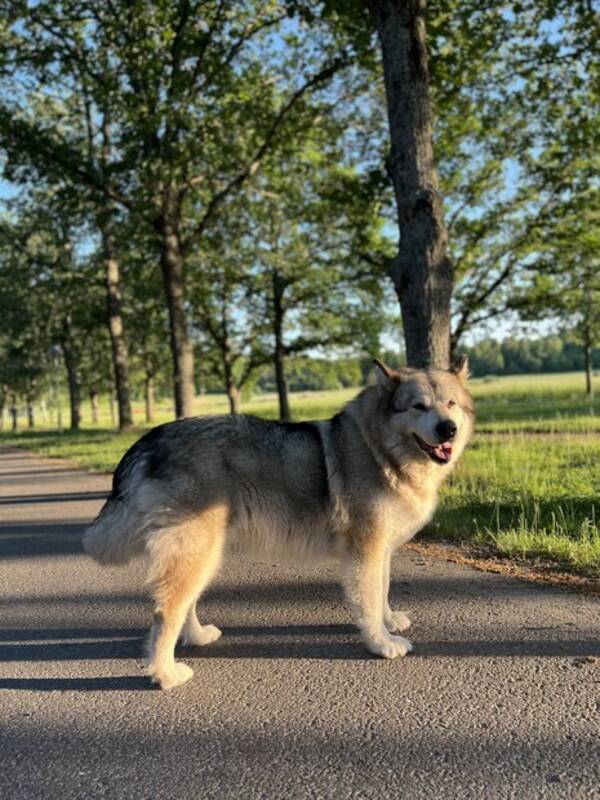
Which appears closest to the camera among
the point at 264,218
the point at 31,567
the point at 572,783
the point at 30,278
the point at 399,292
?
the point at 572,783

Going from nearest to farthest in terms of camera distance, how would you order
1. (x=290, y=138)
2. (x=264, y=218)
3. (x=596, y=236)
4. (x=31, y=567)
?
(x=31, y=567), (x=290, y=138), (x=596, y=236), (x=264, y=218)

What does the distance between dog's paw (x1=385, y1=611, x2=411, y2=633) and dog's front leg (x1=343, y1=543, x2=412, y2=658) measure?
227 mm

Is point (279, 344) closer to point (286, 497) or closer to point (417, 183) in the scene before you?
point (417, 183)

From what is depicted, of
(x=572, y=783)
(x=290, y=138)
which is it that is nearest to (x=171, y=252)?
(x=290, y=138)

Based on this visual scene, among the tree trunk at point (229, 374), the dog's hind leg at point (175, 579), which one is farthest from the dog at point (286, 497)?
the tree trunk at point (229, 374)

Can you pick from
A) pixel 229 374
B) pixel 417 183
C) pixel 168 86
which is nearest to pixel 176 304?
pixel 168 86

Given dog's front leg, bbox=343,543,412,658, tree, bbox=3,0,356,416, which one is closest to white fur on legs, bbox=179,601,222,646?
dog's front leg, bbox=343,543,412,658

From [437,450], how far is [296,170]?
1529 centimetres

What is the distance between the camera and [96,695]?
333 cm

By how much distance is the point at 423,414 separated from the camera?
12.7 feet

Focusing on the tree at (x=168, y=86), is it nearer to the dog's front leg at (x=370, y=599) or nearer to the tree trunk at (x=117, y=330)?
the tree trunk at (x=117, y=330)

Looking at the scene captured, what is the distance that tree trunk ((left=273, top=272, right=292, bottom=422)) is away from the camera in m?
26.7

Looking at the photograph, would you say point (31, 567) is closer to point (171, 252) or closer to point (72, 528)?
point (72, 528)

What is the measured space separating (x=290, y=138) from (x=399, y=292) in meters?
9.03
